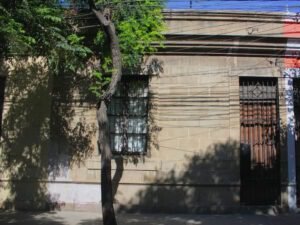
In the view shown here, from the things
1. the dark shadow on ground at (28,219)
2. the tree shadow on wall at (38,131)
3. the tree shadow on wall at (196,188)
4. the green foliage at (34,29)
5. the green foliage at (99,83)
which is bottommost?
the dark shadow on ground at (28,219)

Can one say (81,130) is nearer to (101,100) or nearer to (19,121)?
(19,121)

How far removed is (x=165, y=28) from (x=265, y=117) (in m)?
3.48

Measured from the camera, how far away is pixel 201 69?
13.5 m

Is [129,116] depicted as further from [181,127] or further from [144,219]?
[144,219]

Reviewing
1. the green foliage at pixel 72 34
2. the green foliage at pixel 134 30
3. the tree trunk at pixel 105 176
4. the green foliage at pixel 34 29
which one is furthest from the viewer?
the green foliage at pixel 134 30

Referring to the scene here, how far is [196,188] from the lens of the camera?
42.7 feet

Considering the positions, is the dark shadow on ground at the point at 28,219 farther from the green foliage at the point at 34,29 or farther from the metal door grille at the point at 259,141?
the metal door grille at the point at 259,141

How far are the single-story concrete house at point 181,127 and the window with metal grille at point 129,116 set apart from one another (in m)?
0.03

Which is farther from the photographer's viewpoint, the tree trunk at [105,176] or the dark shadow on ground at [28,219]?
the dark shadow on ground at [28,219]

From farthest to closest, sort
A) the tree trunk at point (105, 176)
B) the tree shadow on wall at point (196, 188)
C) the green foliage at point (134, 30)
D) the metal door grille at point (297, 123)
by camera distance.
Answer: the metal door grille at point (297, 123)
the tree shadow on wall at point (196, 188)
the green foliage at point (134, 30)
the tree trunk at point (105, 176)

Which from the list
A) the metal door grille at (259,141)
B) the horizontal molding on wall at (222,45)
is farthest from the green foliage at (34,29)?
the metal door grille at (259,141)

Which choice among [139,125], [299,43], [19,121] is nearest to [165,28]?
[139,125]

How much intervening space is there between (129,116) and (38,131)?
234cm

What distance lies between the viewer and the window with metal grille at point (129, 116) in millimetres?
13430
